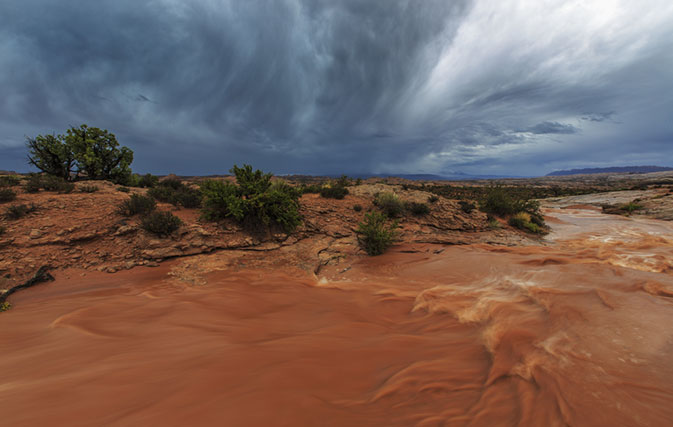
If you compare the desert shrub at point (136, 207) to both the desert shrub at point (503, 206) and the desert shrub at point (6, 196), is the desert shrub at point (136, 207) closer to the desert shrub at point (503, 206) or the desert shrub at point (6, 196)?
the desert shrub at point (6, 196)

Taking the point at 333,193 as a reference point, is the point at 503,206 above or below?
below

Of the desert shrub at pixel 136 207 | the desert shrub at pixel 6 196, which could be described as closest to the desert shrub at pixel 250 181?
the desert shrub at pixel 136 207

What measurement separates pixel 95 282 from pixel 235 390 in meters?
5.63

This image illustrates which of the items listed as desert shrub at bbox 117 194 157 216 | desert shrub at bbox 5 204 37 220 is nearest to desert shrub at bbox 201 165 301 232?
desert shrub at bbox 117 194 157 216

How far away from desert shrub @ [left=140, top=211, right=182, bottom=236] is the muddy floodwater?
196 centimetres

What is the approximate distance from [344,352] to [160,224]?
7165 millimetres

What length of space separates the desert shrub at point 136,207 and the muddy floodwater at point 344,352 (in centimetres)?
291

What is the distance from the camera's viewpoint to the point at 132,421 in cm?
148

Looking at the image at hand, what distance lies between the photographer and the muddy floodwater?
1.66 metres

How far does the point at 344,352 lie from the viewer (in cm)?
256

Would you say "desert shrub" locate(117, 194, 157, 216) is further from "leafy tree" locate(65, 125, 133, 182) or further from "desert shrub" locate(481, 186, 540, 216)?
"desert shrub" locate(481, 186, 540, 216)

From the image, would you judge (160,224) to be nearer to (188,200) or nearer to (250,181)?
(188,200)

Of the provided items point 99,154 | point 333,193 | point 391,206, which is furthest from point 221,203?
point 99,154

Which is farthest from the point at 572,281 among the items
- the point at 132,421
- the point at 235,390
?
the point at 132,421
